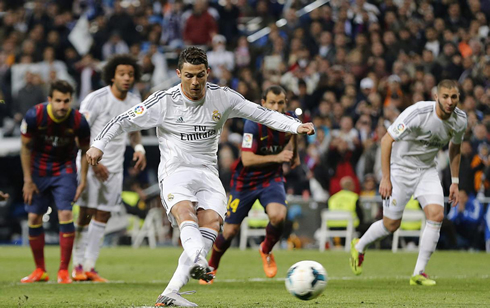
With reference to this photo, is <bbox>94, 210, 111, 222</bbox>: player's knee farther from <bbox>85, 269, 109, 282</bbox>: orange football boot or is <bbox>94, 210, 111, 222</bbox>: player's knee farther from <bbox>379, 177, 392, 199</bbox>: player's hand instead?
<bbox>379, 177, 392, 199</bbox>: player's hand

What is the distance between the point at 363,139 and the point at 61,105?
10.5 m

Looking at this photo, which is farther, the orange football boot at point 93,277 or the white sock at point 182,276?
the orange football boot at point 93,277

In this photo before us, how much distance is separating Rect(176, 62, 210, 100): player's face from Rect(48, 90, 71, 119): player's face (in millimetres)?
3179

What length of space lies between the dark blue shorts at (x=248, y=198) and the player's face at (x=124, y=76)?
2022 mm

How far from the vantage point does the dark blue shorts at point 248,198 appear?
415 inches

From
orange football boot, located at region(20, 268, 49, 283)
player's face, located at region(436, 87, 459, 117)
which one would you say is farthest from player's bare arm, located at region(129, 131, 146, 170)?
player's face, located at region(436, 87, 459, 117)

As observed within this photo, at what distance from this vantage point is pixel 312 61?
71.0 ft

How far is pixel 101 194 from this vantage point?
1105 centimetres

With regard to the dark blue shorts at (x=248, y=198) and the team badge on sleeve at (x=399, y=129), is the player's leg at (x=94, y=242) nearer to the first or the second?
the dark blue shorts at (x=248, y=198)

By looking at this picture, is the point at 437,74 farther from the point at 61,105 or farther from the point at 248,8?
the point at 61,105

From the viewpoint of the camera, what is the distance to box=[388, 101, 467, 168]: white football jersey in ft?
32.6

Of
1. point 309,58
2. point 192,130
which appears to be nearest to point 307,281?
point 192,130

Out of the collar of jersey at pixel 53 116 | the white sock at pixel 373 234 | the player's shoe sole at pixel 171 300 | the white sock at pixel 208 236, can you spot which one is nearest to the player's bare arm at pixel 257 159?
the white sock at pixel 373 234

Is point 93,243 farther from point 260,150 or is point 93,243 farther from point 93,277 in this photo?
point 260,150
